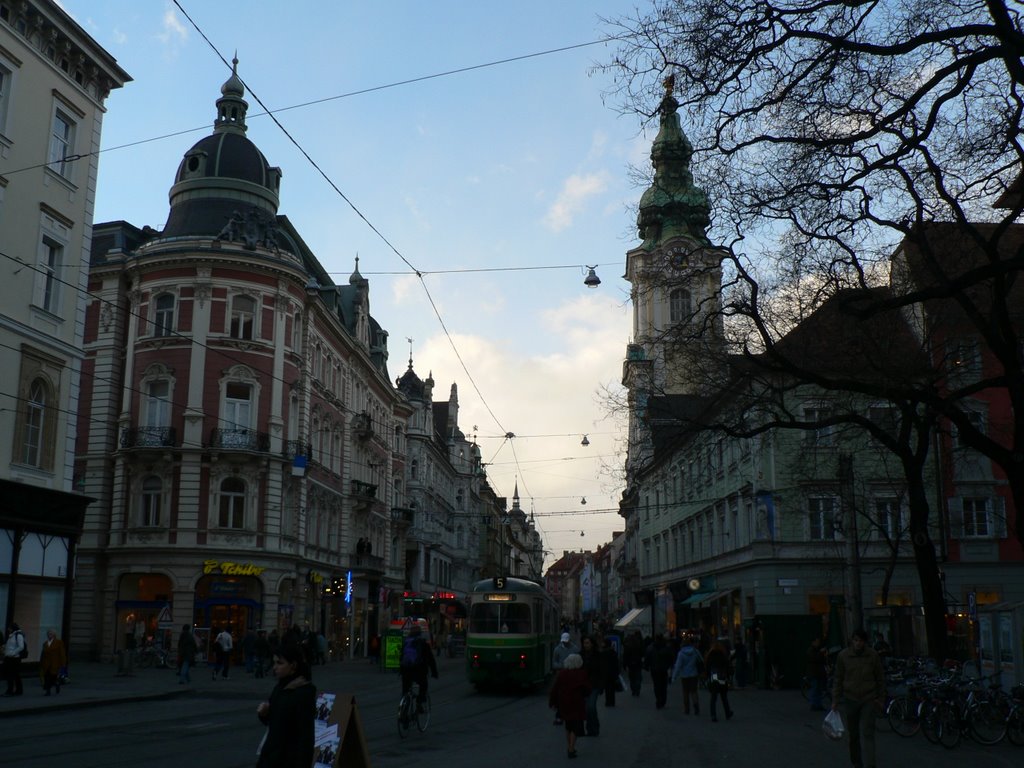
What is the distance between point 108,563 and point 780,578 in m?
27.2

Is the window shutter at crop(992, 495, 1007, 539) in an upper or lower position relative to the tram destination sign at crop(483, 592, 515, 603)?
upper

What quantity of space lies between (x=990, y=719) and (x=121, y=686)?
2085 centimetres

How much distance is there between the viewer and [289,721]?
282 inches

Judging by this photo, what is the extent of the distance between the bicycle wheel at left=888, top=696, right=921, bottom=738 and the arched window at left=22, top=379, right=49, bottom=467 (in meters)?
22.1

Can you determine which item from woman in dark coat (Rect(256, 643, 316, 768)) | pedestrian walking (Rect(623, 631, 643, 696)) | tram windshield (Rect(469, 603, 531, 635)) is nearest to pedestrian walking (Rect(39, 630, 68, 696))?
tram windshield (Rect(469, 603, 531, 635))

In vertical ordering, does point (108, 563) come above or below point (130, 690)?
above

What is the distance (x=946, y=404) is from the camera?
18531mm

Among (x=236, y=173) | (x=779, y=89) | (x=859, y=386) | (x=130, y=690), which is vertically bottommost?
(x=130, y=690)

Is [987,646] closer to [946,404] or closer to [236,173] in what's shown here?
[946,404]

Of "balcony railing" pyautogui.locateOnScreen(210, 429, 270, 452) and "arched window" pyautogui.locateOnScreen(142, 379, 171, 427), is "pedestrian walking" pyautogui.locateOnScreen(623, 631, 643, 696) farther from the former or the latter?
"arched window" pyautogui.locateOnScreen(142, 379, 171, 427)

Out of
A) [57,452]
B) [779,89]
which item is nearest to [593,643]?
[779,89]

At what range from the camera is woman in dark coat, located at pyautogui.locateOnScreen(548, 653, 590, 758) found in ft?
48.6

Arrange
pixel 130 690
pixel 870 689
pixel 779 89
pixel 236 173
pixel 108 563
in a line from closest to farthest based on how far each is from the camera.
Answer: pixel 870 689
pixel 779 89
pixel 130 690
pixel 108 563
pixel 236 173

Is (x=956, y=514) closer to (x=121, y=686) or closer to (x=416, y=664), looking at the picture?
(x=416, y=664)
